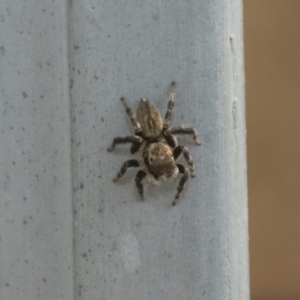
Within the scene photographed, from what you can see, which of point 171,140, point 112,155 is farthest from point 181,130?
point 112,155

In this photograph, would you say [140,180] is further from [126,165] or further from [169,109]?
[169,109]

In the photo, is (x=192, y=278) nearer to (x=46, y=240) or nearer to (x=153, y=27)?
(x=46, y=240)

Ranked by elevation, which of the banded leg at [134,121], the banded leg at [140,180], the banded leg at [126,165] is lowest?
the banded leg at [140,180]

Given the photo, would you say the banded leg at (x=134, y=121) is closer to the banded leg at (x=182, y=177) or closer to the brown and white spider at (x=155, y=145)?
the brown and white spider at (x=155, y=145)

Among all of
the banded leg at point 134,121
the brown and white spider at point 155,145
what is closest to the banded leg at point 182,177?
the brown and white spider at point 155,145

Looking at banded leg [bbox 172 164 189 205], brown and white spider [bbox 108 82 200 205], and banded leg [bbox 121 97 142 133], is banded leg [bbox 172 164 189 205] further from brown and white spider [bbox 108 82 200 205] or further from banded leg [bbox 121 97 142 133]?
banded leg [bbox 121 97 142 133]

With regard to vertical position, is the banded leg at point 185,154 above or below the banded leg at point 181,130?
below
